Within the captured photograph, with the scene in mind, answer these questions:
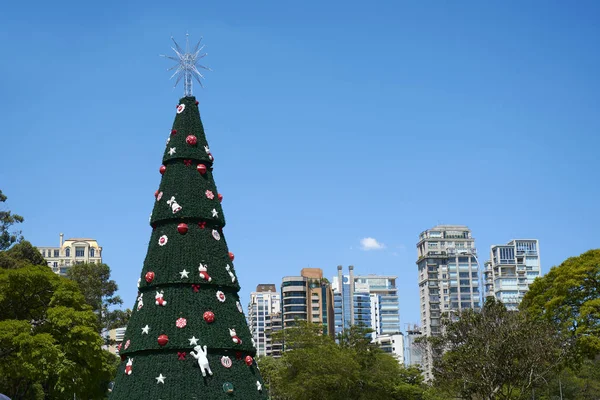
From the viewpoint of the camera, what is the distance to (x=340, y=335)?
2304 inches

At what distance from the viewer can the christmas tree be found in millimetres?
23688

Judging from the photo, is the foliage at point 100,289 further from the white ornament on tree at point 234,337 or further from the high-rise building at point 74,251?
the high-rise building at point 74,251

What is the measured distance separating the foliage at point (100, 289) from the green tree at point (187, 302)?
3722 cm

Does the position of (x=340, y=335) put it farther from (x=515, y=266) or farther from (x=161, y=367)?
(x=515, y=266)

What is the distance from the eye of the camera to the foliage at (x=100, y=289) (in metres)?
61.8

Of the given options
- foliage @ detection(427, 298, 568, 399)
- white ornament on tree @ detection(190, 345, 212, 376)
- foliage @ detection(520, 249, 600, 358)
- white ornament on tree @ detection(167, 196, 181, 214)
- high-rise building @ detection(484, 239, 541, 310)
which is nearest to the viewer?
white ornament on tree @ detection(190, 345, 212, 376)

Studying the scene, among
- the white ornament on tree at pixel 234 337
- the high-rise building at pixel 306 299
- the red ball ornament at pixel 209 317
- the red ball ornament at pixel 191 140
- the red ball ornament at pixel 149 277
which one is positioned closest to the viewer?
the red ball ornament at pixel 209 317

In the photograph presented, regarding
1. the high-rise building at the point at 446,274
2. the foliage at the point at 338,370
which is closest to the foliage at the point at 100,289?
the foliage at the point at 338,370

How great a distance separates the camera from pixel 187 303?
81.1 ft

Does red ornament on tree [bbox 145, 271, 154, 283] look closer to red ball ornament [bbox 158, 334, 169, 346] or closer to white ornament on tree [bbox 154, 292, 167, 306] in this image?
white ornament on tree [bbox 154, 292, 167, 306]

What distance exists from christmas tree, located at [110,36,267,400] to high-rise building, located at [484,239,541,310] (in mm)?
154241

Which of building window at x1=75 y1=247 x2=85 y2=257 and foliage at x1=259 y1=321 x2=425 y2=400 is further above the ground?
building window at x1=75 y1=247 x2=85 y2=257

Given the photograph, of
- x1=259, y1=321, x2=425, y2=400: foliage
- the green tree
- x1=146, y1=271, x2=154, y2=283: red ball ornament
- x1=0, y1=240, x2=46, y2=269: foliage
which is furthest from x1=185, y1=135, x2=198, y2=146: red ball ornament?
x1=0, y1=240, x2=46, y2=269: foliage

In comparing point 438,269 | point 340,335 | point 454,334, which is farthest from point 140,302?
point 438,269
